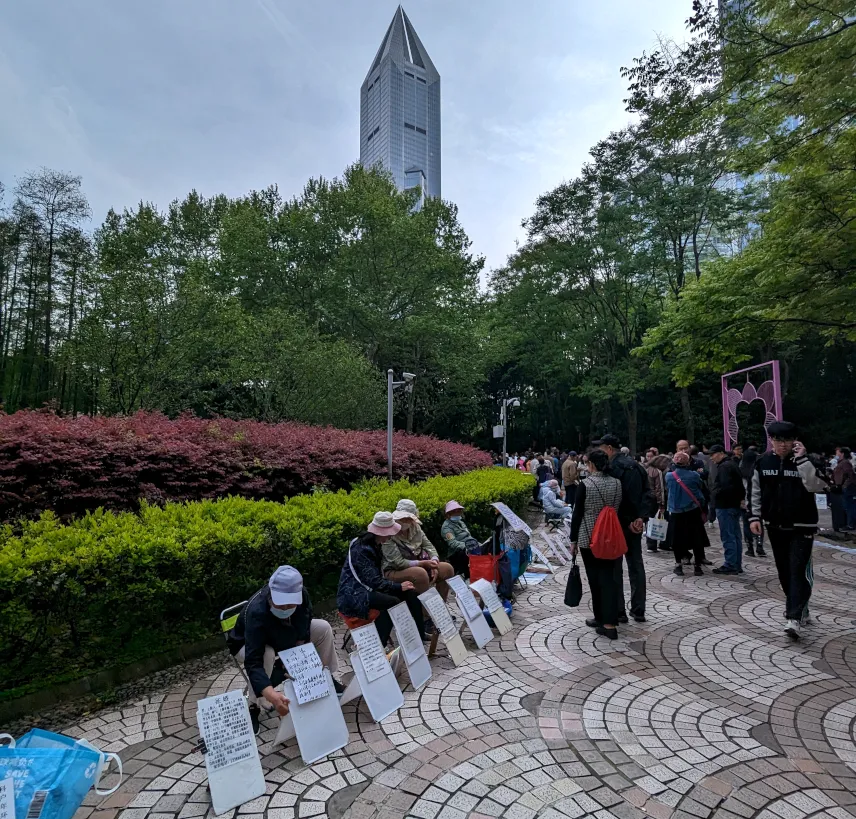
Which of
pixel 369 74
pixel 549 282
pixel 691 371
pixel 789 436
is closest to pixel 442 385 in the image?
pixel 549 282

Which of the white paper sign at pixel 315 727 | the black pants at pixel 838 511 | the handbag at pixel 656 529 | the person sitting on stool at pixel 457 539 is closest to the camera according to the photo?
the white paper sign at pixel 315 727

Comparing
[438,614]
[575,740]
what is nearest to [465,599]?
[438,614]

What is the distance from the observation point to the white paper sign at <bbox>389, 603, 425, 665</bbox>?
3656 mm

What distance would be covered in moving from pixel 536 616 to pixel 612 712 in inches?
72.8

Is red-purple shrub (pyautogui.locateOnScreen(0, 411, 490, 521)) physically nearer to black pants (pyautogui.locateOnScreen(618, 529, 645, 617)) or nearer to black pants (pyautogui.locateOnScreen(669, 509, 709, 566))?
black pants (pyautogui.locateOnScreen(618, 529, 645, 617))

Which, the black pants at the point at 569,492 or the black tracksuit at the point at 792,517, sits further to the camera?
the black pants at the point at 569,492

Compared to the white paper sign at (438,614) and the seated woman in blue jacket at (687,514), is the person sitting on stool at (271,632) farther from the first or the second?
the seated woman in blue jacket at (687,514)

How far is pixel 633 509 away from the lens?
4.67 m

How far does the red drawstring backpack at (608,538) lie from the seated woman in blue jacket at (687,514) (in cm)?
261

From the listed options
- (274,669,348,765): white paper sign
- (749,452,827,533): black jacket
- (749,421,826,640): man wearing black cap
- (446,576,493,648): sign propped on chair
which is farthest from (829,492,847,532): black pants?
(274,669,348,765): white paper sign

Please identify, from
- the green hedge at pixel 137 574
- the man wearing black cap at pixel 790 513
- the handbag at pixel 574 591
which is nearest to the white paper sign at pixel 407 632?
the green hedge at pixel 137 574

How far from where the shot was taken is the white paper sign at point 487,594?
15.1 ft

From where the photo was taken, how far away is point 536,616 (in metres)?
5.04

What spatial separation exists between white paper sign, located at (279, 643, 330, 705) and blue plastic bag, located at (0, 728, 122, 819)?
90cm
